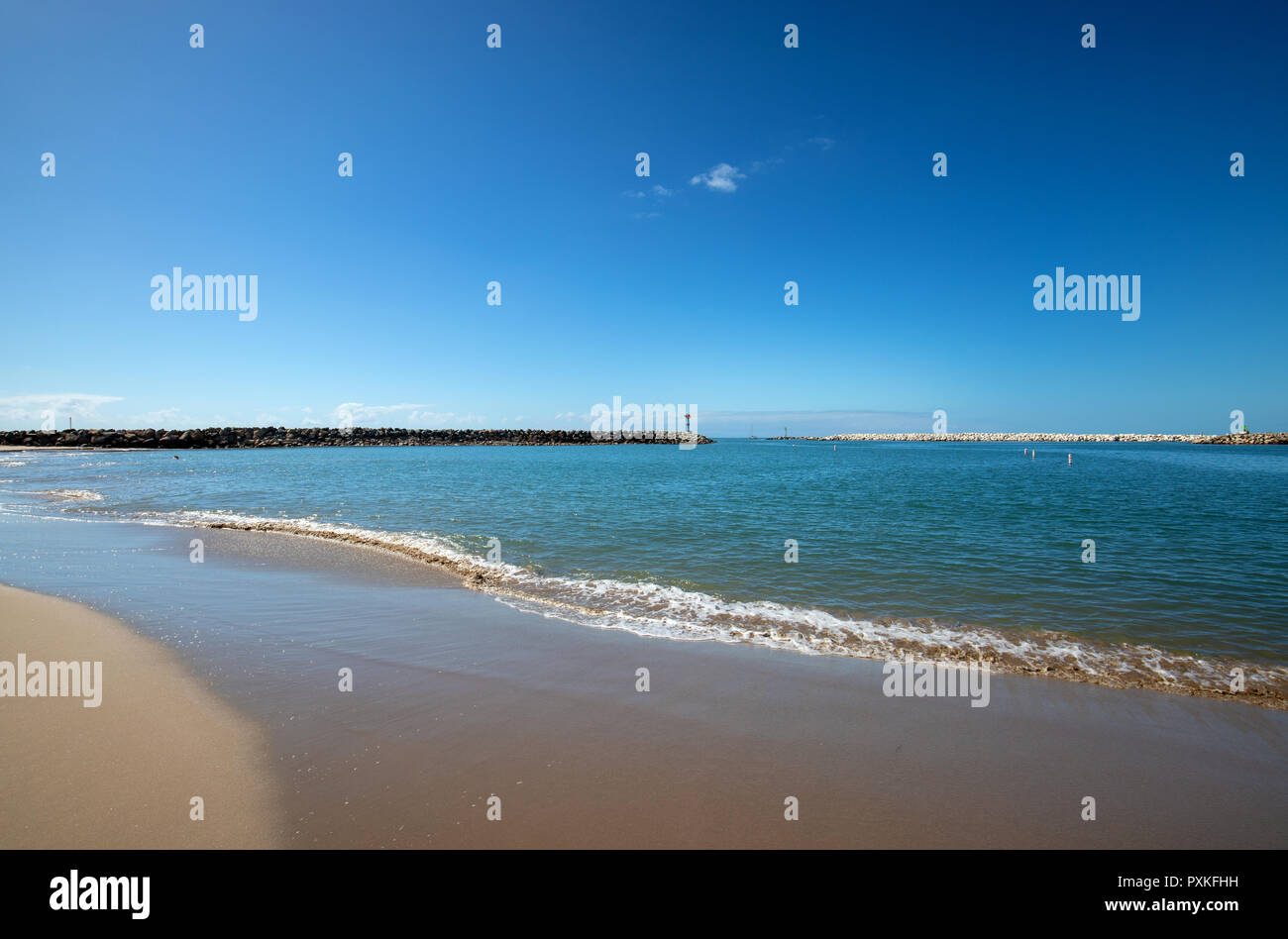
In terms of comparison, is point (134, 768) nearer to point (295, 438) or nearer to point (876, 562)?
point (876, 562)

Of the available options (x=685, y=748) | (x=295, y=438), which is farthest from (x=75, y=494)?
(x=295, y=438)

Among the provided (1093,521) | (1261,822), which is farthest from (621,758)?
(1093,521)

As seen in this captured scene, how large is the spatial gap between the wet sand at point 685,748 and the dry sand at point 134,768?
185 millimetres

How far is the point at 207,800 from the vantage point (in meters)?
3.95

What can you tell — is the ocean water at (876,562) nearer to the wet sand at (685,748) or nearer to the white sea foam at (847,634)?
the white sea foam at (847,634)

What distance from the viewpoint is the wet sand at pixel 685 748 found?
383 centimetres

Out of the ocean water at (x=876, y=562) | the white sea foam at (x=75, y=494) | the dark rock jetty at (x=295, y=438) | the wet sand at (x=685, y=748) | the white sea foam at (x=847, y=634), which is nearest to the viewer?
the wet sand at (x=685, y=748)

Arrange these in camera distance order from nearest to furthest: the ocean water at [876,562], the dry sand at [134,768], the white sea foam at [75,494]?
1. the dry sand at [134,768]
2. the ocean water at [876,562]
3. the white sea foam at [75,494]

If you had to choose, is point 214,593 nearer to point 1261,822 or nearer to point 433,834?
point 433,834

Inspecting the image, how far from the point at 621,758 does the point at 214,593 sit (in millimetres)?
9066

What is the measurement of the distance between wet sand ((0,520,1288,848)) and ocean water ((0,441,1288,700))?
1189 millimetres

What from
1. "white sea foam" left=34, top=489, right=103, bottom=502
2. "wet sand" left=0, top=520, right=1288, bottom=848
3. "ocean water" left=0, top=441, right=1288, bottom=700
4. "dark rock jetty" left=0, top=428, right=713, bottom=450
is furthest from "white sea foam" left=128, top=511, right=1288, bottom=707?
"dark rock jetty" left=0, top=428, right=713, bottom=450

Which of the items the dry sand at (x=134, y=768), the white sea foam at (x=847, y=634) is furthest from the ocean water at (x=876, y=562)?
the dry sand at (x=134, y=768)

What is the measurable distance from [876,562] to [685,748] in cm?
887
